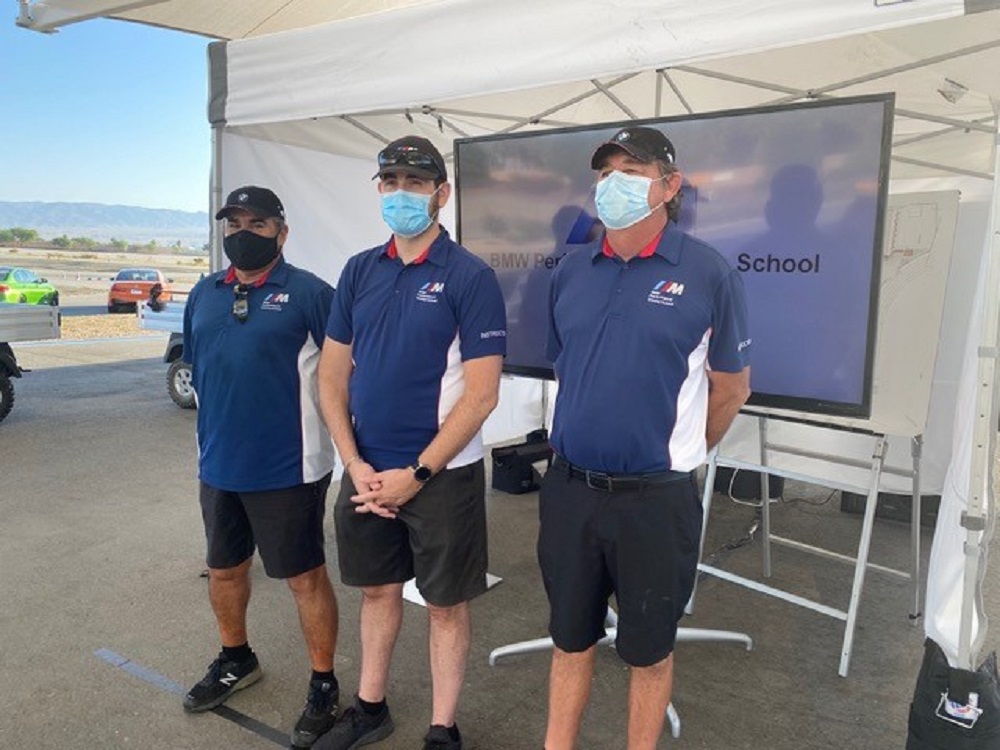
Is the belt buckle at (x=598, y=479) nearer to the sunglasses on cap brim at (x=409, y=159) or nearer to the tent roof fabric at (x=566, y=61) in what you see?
the sunglasses on cap brim at (x=409, y=159)

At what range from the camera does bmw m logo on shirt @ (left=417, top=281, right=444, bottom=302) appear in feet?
6.97

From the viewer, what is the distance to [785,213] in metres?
2.63

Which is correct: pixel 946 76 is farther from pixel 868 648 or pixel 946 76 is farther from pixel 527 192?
pixel 868 648

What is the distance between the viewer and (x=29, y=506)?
485 cm

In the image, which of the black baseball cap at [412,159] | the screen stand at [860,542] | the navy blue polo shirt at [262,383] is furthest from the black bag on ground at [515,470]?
the black baseball cap at [412,159]

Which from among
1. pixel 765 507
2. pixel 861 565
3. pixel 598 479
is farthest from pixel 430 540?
pixel 765 507

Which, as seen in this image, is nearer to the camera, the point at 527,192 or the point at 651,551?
the point at 651,551

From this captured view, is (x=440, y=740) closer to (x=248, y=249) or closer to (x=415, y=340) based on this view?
(x=415, y=340)

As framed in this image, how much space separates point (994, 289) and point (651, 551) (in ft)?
3.66

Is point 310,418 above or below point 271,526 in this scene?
above

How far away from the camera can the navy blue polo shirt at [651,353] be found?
6.08 ft

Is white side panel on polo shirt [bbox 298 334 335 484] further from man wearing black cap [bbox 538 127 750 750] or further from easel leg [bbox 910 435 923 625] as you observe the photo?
easel leg [bbox 910 435 923 625]

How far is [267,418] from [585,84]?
340cm

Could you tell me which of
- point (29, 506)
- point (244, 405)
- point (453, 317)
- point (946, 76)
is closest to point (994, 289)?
point (453, 317)
